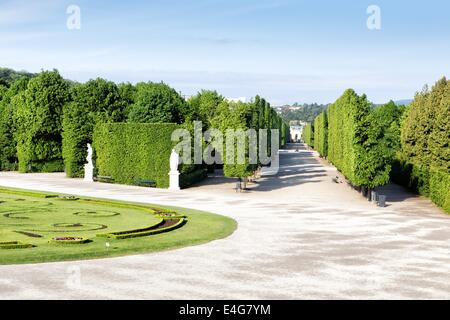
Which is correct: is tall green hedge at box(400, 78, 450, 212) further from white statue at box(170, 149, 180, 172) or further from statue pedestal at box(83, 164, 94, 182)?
statue pedestal at box(83, 164, 94, 182)

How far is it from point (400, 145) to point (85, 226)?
45781mm

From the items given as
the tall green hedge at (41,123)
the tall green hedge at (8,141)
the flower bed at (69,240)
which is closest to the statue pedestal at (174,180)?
the tall green hedge at (41,123)

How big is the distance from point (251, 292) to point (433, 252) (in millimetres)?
9343

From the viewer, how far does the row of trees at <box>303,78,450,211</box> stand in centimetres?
3675

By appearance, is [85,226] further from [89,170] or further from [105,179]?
[89,170]

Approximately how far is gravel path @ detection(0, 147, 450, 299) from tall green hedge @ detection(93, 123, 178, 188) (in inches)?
477

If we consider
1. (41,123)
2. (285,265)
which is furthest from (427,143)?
(41,123)

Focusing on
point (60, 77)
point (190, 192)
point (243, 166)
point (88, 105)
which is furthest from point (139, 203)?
point (60, 77)

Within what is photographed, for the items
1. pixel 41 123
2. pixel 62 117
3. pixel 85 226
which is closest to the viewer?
pixel 85 226

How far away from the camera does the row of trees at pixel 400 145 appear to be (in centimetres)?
3675

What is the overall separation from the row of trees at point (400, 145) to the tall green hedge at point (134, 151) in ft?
47.9

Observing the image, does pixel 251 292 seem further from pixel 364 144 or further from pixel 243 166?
pixel 243 166

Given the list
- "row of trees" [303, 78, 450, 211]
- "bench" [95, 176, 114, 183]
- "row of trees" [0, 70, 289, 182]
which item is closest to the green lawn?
"bench" [95, 176, 114, 183]

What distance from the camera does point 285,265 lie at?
58.2ft
